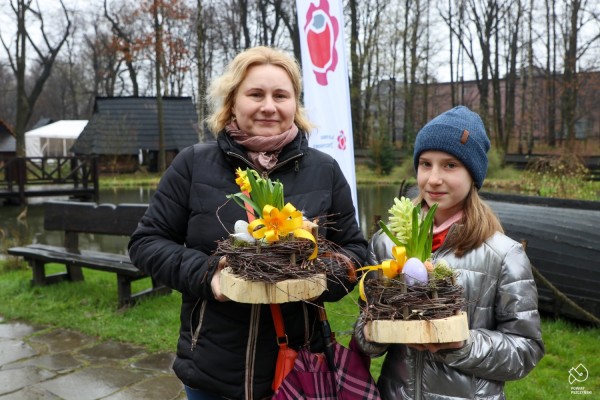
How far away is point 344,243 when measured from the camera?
224 centimetres

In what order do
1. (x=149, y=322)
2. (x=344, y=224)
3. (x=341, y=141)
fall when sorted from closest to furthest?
(x=344, y=224)
(x=149, y=322)
(x=341, y=141)

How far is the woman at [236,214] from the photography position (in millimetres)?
2074

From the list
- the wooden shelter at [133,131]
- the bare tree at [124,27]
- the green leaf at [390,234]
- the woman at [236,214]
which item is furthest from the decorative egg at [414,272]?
the bare tree at [124,27]

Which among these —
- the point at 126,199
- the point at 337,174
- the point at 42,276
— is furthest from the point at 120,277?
the point at 126,199

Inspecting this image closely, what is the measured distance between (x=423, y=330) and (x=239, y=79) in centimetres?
111

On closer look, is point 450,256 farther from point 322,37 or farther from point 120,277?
point 120,277

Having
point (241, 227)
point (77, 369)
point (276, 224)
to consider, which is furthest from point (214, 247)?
point (77, 369)

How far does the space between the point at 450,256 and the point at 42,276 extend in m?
5.77

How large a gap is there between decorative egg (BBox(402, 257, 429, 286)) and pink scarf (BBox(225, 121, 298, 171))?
686 mm

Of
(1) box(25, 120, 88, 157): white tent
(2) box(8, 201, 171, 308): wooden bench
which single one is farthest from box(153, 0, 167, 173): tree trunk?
(2) box(8, 201, 171, 308): wooden bench

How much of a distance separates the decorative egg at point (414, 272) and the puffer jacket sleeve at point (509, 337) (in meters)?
0.27

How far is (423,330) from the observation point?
5.46ft

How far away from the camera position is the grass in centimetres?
409

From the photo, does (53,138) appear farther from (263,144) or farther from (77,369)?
(263,144)
